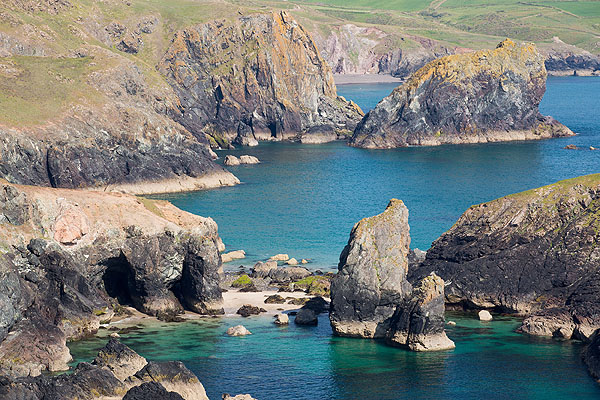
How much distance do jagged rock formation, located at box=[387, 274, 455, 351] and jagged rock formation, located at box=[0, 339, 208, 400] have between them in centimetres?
2213

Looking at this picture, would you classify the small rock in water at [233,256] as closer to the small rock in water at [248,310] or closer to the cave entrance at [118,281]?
the small rock in water at [248,310]

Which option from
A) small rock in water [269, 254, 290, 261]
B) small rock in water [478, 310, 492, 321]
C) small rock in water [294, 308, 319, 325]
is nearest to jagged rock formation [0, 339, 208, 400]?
small rock in water [294, 308, 319, 325]

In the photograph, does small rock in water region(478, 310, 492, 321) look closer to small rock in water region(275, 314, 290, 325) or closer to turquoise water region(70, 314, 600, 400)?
turquoise water region(70, 314, 600, 400)

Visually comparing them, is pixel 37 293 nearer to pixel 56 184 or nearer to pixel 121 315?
pixel 121 315

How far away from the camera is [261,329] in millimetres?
88250

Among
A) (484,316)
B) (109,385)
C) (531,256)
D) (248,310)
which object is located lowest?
(248,310)

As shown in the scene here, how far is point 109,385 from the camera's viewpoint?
6512cm

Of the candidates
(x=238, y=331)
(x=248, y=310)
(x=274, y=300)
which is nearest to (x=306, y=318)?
(x=248, y=310)

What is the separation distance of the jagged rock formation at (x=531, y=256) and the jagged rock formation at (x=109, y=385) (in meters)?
35.0

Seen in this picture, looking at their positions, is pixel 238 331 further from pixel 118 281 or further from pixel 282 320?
pixel 118 281

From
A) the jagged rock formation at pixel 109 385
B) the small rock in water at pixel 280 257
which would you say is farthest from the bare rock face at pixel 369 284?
the small rock in water at pixel 280 257

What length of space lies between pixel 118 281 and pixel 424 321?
31467mm

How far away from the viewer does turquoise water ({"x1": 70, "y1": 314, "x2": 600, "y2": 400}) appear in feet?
235

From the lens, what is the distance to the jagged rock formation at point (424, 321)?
81.6 m
